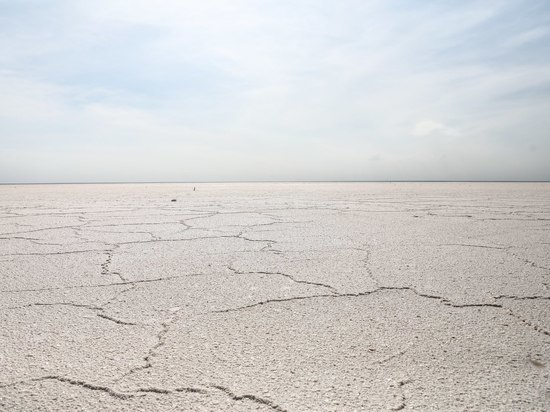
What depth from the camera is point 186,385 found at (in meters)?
1.09

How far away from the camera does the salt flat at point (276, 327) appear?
3.46 feet

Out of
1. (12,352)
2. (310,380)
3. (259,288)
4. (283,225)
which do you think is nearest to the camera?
(310,380)

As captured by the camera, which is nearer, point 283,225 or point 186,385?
point 186,385

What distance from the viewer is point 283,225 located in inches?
173

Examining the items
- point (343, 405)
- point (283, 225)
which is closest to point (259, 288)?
point (343, 405)

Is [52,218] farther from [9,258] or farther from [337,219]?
[337,219]

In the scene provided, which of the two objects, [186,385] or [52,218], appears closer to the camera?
[186,385]

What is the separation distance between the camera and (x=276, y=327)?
1.50 m

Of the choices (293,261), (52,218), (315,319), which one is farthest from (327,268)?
(52,218)

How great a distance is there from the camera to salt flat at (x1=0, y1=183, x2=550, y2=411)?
3.46 feet

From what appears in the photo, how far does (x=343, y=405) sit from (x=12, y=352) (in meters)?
1.08

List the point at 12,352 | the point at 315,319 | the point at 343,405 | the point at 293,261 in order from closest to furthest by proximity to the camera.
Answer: the point at 343,405 → the point at 12,352 → the point at 315,319 → the point at 293,261

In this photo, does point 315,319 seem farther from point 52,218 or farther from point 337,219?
point 52,218

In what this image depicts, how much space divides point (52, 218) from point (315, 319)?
4.77 metres
